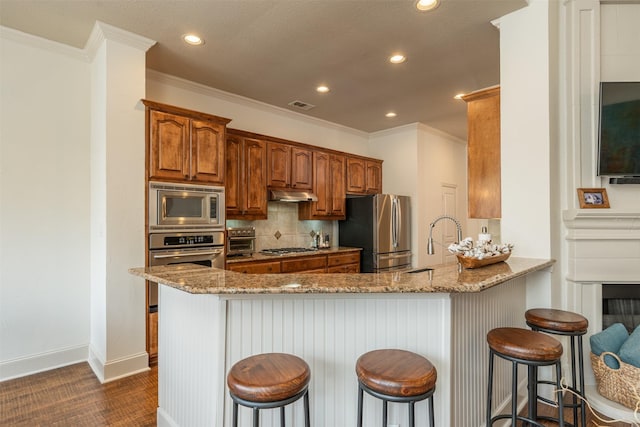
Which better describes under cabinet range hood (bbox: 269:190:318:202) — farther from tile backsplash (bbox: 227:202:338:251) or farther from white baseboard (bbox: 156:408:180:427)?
white baseboard (bbox: 156:408:180:427)

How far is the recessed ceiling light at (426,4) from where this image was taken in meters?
2.42

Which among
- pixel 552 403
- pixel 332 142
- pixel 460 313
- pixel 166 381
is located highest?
pixel 332 142

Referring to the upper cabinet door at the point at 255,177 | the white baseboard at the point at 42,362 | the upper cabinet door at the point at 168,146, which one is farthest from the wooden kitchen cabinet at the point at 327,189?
the white baseboard at the point at 42,362

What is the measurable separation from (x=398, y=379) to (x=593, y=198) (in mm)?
2213

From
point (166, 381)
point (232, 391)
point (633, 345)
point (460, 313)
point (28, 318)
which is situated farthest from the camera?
point (28, 318)

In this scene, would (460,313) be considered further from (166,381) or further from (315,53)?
(315,53)

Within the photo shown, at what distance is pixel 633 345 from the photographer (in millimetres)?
2189

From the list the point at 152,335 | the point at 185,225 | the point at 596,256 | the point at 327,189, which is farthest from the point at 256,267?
the point at 596,256

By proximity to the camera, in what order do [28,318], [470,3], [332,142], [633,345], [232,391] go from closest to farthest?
1. [232,391]
2. [633,345]
3. [470,3]
4. [28,318]
5. [332,142]

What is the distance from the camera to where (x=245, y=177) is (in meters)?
4.02

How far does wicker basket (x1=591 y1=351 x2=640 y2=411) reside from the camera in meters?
2.11

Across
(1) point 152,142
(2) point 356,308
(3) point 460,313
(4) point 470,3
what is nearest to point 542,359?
(3) point 460,313

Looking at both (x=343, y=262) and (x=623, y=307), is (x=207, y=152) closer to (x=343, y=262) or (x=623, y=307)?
(x=343, y=262)

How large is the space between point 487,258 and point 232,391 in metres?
1.67
